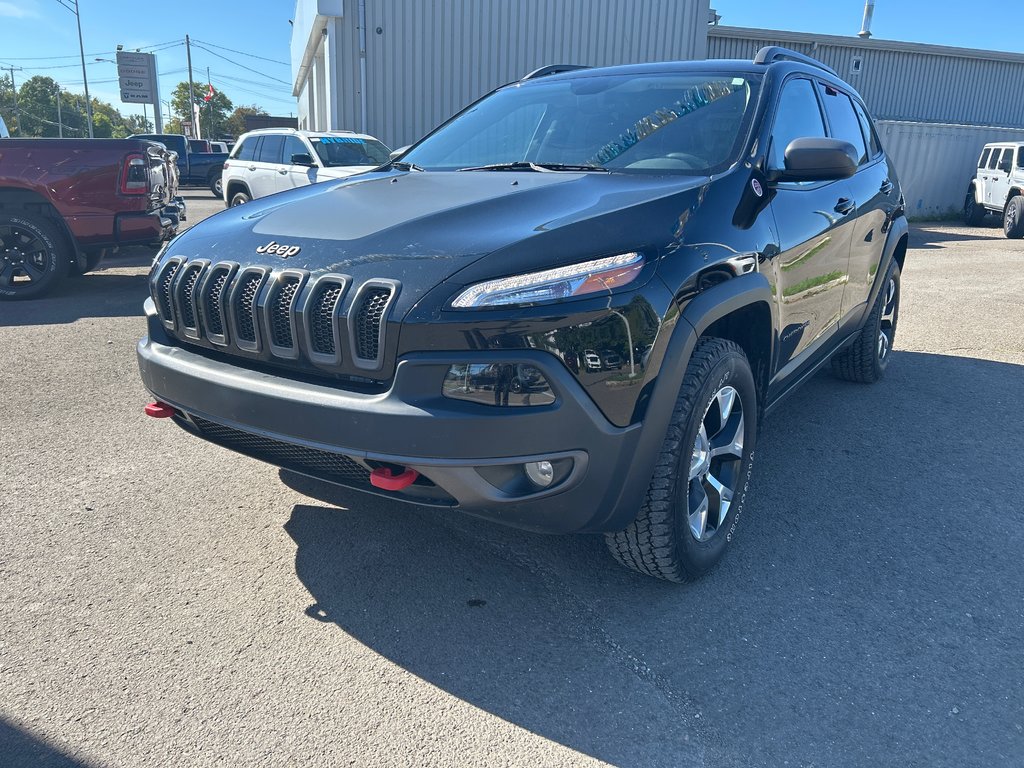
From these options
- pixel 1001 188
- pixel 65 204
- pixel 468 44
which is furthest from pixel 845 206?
pixel 1001 188

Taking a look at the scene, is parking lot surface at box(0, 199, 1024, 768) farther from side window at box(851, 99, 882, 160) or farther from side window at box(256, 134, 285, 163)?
side window at box(256, 134, 285, 163)

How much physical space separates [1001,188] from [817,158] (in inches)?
684

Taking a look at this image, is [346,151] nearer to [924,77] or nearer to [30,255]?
[30,255]

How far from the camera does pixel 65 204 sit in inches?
288

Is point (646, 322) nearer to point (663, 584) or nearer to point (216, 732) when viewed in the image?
point (663, 584)

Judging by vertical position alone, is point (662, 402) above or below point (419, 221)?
below

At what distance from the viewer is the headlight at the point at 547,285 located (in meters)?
2.10

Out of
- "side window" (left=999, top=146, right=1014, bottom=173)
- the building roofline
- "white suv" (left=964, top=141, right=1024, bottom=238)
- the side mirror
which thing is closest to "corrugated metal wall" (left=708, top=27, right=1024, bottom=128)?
the building roofline

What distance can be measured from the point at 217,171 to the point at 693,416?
1058 inches

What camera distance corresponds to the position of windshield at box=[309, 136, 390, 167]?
1254 cm

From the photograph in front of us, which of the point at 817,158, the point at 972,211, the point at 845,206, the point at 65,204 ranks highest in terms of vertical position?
the point at 817,158

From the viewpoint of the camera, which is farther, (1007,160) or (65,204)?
(1007,160)

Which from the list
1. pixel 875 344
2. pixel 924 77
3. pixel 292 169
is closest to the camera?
pixel 875 344

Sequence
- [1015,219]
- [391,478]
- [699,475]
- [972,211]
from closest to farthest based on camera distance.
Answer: [391,478] < [699,475] < [1015,219] < [972,211]
